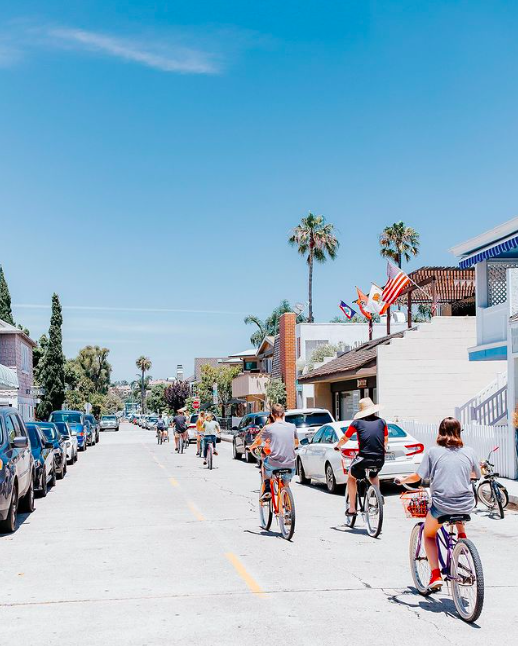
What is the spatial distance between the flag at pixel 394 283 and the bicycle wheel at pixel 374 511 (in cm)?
1972

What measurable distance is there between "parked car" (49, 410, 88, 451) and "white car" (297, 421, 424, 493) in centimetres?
2107

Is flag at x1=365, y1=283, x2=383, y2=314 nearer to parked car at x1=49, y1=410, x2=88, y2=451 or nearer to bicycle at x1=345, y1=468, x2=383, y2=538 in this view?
parked car at x1=49, y1=410, x2=88, y2=451

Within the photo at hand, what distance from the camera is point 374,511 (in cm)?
1123

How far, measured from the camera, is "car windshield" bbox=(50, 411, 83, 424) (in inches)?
1635

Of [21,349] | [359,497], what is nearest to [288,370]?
[21,349]

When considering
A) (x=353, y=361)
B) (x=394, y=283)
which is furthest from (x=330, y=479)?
(x=353, y=361)

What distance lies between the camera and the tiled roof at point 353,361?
109 feet

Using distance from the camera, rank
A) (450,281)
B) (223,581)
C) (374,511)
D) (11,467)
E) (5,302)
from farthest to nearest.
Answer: (5,302), (450,281), (11,467), (374,511), (223,581)

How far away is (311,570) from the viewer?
29.3 ft

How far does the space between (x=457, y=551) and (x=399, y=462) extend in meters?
9.43

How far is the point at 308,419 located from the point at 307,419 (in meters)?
0.03

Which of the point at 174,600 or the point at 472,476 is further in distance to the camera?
the point at 174,600

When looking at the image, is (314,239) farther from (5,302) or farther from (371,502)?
(371,502)

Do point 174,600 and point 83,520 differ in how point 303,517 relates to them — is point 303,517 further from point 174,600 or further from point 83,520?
point 174,600
